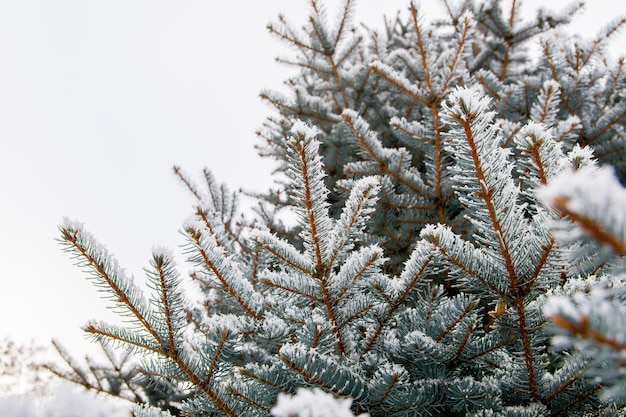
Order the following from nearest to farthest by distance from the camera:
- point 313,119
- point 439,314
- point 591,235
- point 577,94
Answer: point 591,235 → point 439,314 → point 577,94 → point 313,119

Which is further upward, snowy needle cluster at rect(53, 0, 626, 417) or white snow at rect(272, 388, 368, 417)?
snowy needle cluster at rect(53, 0, 626, 417)

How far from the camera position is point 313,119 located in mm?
3531

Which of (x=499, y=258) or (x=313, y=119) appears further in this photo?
(x=313, y=119)

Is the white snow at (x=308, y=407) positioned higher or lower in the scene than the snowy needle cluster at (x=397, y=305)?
lower

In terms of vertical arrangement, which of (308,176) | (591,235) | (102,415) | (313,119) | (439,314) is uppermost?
(313,119)

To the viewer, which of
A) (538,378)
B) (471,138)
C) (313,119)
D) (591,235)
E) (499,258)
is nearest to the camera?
(591,235)

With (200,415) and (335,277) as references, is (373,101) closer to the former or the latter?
(335,277)

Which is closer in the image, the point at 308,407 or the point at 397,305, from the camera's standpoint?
the point at 308,407

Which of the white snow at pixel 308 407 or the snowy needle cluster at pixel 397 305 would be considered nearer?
the white snow at pixel 308 407

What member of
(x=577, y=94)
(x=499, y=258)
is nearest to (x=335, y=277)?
(x=499, y=258)

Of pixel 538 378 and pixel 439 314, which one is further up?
pixel 439 314

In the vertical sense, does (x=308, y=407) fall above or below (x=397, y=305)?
below

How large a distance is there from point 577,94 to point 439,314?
278 cm

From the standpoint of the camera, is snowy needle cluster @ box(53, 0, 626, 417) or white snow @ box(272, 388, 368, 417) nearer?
white snow @ box(272, 388, 368, 417)
